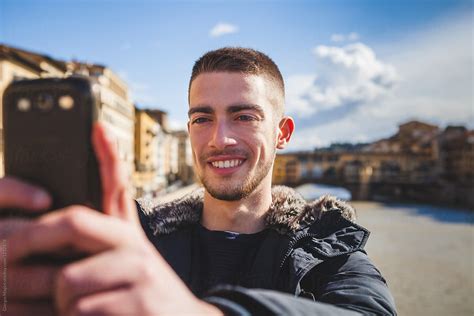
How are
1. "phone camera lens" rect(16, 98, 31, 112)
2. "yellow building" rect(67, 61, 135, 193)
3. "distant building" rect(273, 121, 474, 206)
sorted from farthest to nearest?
"distant building" rect(273, 121, 474, 206)
"yellow building" rect(67, 61, 135, 193)
"phone camera lens" rect(16, 98, 31, 112)

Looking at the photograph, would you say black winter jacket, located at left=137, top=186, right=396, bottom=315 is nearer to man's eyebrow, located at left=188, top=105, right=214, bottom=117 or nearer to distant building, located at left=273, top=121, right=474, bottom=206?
man's eyebrow, located at left=188, top=105, right=214, bottom=117

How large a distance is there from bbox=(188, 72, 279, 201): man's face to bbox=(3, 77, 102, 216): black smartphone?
1.29m

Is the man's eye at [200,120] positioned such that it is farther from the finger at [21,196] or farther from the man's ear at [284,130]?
the finger at [21,196]

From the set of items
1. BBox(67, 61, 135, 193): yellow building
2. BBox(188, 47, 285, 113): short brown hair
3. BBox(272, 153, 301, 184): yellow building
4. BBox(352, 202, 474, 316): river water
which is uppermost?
BBox(67, 61, 135, 193): yellow building

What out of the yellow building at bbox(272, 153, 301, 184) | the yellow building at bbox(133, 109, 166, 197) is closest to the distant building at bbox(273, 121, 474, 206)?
the yellow building at bbox(272, 153, 301, 184)

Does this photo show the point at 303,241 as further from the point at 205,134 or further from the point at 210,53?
the point at 210,53

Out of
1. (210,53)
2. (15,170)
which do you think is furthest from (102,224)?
(210,53)

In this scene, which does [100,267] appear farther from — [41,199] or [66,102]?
[66,102]

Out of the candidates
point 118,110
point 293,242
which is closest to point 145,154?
point 118,110

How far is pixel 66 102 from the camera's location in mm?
792

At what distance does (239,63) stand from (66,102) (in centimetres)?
156

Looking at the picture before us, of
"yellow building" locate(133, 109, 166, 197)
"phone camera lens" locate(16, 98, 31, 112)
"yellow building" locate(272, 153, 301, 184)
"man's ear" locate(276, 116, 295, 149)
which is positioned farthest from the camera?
"yellow building" locate(272, 153, 301, 184)

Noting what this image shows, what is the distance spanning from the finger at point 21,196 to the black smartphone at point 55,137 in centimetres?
3

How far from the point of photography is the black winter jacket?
5.05 ft
